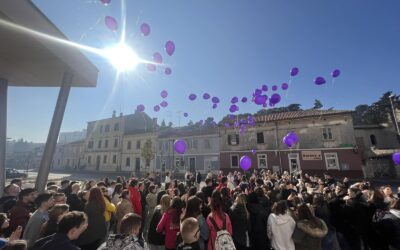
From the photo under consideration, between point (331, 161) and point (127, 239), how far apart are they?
25.2 meters

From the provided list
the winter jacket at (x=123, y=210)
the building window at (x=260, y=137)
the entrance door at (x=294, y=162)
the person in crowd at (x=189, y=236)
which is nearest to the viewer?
the person in crowd at (x=189, y=236)

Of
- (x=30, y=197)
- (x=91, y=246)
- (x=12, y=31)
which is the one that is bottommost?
(x=91, y=246)

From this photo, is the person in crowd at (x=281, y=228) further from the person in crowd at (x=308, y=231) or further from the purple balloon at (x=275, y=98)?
the purple balloon at (x=275, y=98)

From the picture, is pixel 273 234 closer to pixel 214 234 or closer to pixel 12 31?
pixel 214 234

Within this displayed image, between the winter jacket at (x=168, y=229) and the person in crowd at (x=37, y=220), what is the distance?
190 cm

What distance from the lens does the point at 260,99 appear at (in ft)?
38.2

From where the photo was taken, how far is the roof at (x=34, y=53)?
5.06 m

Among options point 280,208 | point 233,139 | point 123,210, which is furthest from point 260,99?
point 233,139

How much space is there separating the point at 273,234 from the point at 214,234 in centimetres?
128

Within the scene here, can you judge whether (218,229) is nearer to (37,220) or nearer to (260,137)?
(37,220)

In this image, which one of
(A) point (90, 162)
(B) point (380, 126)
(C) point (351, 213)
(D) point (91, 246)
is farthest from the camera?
(A) point (90, 162)

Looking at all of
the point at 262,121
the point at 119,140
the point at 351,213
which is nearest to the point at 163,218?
the point at 351,213

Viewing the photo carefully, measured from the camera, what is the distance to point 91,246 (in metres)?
3.44

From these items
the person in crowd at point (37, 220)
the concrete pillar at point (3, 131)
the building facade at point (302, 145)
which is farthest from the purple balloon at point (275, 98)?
the building facade at point (302, 145)
